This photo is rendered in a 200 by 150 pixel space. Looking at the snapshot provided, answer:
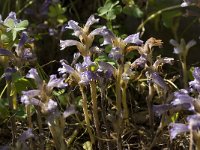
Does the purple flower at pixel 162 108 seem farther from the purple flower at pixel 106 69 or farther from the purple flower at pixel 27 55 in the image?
the purple flower at pixel 27 55

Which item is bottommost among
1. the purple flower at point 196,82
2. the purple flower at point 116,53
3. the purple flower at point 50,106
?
the purple flower at point 196,82

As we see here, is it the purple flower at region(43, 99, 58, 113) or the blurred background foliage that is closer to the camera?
the purple flower at region(43, 99, 58, 113)

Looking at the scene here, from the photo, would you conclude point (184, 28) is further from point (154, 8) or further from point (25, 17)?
point (25, 17)

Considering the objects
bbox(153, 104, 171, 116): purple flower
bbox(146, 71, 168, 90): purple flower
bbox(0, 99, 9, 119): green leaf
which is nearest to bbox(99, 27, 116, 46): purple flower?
bbox(146, 71, 168, 90): purple flower

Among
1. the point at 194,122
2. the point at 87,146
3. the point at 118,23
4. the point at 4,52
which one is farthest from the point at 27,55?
the point at 118,23

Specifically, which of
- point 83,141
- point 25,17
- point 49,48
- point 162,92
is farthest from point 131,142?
point 25,17

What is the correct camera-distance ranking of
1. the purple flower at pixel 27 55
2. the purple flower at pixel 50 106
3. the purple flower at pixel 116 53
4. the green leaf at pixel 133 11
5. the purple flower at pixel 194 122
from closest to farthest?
the purple flower at pixel 194 122 < the purple flower at pixel 50 106 < the purple flower at pixel 116 53 < the purple flower at pixel 27 55 < the green leaf at pixel 133 11

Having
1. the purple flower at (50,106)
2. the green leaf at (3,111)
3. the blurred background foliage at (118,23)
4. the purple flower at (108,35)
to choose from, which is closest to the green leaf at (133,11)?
the blurred background foliage at (118,23)

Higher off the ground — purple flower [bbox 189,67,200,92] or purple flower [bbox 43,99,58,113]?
purple flower [bbox 43,99,58,113]

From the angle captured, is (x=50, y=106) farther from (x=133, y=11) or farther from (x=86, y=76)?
(x=133, y=11)

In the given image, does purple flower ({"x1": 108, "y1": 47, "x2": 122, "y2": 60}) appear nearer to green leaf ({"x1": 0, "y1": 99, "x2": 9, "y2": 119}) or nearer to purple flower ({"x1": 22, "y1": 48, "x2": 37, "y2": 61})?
purple flower ({"x1": 22, "y1": 48, "x2": 37, "y2": 61})

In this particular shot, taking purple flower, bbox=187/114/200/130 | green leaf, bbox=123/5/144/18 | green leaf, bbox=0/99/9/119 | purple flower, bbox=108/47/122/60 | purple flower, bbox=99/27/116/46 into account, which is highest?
green leaf, bbox=123/5/144/18
